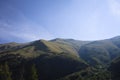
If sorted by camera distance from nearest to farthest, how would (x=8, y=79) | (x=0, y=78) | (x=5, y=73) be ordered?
1. (x=8, y=79)
2. (x=5, y=73)
3. (x=0, y=78)

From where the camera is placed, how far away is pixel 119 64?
7805 inches

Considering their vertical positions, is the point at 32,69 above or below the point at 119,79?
above

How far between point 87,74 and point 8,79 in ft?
284

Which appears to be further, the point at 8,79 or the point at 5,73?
the point at 5,73

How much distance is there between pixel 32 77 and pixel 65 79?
6890cm

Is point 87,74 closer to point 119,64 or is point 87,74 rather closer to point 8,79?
point 119,64

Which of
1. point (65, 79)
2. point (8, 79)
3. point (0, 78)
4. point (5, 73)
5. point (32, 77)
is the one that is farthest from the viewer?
point (65, 79)

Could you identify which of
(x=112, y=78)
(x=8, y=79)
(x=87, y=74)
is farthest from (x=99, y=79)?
(x=8, y=79)

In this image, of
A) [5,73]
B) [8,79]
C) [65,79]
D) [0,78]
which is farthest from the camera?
[65,79]

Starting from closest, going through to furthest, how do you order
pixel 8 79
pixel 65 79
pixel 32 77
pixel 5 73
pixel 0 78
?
pixel 32 77, pixel 8 79, pixel 5 73, pixel 0 78, pixel 65 79

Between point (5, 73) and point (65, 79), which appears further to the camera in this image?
point (65, 79)

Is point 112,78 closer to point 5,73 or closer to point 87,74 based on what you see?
point 87,74

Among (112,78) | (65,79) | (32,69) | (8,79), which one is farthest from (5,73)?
(112,78)

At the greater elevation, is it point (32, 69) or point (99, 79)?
point (32, 69)
